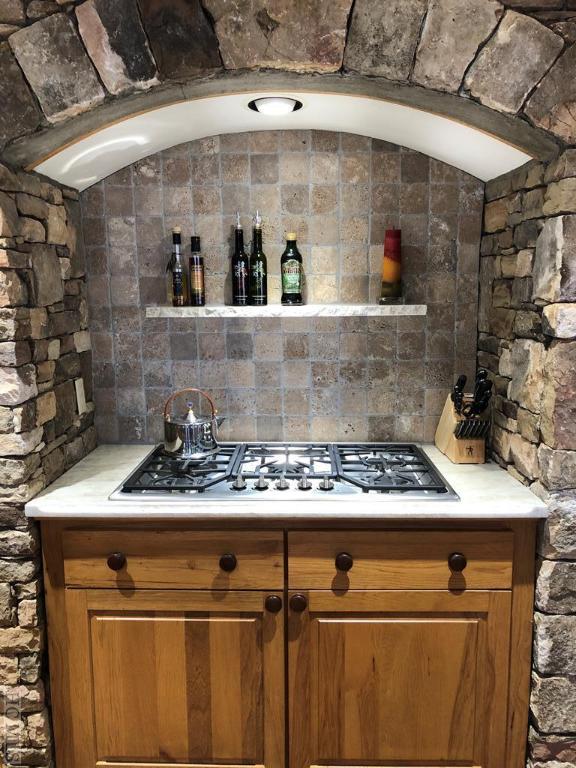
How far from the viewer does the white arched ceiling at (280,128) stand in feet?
6.30

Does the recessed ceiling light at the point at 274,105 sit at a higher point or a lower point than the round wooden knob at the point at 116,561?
higher

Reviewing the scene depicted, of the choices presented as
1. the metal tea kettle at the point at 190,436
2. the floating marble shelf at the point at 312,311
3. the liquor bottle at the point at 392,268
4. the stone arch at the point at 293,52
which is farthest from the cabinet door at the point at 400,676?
the stone arch at the point at 293,52

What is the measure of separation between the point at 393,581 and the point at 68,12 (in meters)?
1.78

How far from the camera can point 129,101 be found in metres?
1.76

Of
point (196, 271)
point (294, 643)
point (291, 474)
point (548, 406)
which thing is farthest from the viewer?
point (196, 271)

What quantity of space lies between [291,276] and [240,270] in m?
0.20

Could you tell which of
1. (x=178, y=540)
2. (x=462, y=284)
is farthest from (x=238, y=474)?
(x=462, y=284)

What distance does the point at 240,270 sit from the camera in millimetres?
2354

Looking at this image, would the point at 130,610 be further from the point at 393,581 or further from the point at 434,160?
the point at 434,160

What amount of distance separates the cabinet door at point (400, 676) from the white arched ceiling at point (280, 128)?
1.38 m

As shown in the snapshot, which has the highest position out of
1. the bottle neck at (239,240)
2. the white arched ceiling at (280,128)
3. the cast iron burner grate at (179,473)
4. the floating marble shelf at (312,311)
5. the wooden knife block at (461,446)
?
the white arched ceiling at (280,128)

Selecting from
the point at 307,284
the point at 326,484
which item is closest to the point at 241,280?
the point at 307,284

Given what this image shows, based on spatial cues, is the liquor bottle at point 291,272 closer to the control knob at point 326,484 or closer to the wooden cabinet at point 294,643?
the control knob at point 326,484

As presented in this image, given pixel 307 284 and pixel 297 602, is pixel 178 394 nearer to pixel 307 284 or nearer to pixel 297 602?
pixel 307 284
